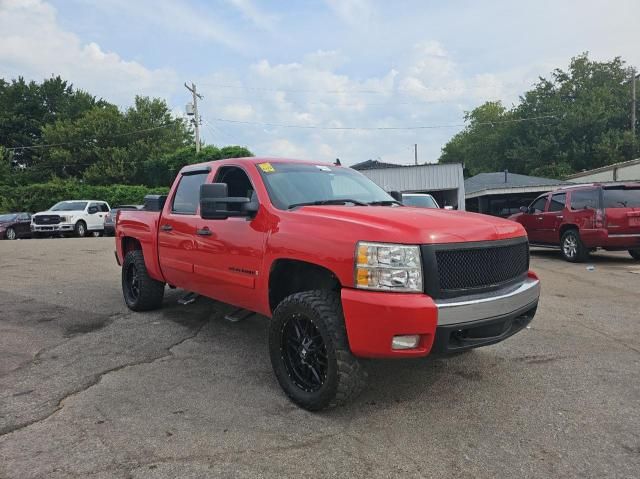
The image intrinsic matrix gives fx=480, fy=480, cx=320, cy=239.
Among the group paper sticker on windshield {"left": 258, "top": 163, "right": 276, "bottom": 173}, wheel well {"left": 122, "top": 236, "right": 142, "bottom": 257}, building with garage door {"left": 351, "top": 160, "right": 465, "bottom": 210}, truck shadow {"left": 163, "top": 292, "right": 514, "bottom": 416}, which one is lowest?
truck shadow {"left": 163, "top": 292, "right": 514, "bottom": 416}

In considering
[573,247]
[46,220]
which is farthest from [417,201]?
[46,220]

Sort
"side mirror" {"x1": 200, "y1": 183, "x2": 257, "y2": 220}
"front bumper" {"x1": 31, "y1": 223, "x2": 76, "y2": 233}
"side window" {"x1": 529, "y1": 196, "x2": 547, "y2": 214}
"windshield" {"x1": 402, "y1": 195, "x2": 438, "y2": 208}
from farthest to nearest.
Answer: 1. "front bumper" {"x1": 31, "y1": 223, "x2": 76, "y2": 233}
2. "windshield" {"x1": 402, "y1": 195, "x2": 438, "y2": 208}
3. "side window" {"x1": 529, "y1": 196, "x2": 547, "y2": 214}
4. "side mirror" {"x1": 200, "y1": 183, "x2": 257, "y2": 220}

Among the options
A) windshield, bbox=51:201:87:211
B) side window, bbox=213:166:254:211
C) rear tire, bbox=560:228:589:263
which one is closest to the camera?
side window, bbox=213:166:254:211

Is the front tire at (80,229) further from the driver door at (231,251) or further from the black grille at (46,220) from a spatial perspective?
the driver door at (231,251)

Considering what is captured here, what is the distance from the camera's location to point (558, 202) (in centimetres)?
1178

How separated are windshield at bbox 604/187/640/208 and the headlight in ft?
30.1

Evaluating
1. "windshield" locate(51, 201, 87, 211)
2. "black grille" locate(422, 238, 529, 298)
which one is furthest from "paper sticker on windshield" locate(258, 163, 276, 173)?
"windshield" locate(51, 201, 87, 211)

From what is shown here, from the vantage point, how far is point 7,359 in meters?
4.40

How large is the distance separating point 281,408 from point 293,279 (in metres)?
1.02

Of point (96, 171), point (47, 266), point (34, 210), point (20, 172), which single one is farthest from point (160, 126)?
point (47, 266)

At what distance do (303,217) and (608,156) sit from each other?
47.5 meters

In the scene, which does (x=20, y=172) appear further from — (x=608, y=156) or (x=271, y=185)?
(x=608, y=156)

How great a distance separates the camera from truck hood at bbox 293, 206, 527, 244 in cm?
303

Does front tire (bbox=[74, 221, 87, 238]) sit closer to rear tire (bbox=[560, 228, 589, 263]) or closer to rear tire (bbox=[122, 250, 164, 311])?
rear tire (bbox=[122, 250, 164, 311])
